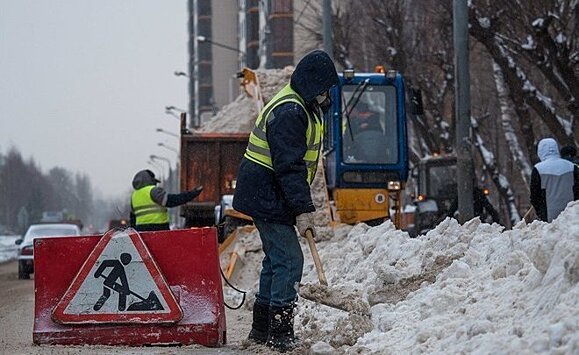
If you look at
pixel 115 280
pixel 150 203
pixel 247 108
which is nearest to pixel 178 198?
pixel 150 203

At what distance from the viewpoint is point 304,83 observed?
26.5 feet

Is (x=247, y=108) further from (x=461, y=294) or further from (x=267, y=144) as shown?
(x=461, y=294)

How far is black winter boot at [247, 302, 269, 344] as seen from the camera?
8.17m

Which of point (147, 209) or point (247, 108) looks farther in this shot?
point (247, 108)

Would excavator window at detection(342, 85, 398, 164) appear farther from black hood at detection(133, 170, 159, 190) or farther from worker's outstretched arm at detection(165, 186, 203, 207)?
black hood at detection(133, 170, 159, 190)

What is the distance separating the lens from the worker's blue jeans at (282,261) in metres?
7.96

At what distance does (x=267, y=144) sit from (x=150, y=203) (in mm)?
5671

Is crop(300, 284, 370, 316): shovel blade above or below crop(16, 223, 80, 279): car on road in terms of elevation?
above

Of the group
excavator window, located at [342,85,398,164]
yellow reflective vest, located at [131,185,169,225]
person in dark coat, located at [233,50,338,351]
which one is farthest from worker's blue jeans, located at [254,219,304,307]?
excavator window, located at [342,85,398,164]

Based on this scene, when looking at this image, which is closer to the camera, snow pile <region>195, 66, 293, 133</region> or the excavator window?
the excavator window

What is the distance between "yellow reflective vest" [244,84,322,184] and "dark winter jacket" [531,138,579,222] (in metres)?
4.29

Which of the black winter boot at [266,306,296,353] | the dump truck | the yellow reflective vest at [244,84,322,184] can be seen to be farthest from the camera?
the dump truck

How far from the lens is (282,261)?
8.02 meters

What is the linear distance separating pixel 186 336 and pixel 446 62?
27264 mm
